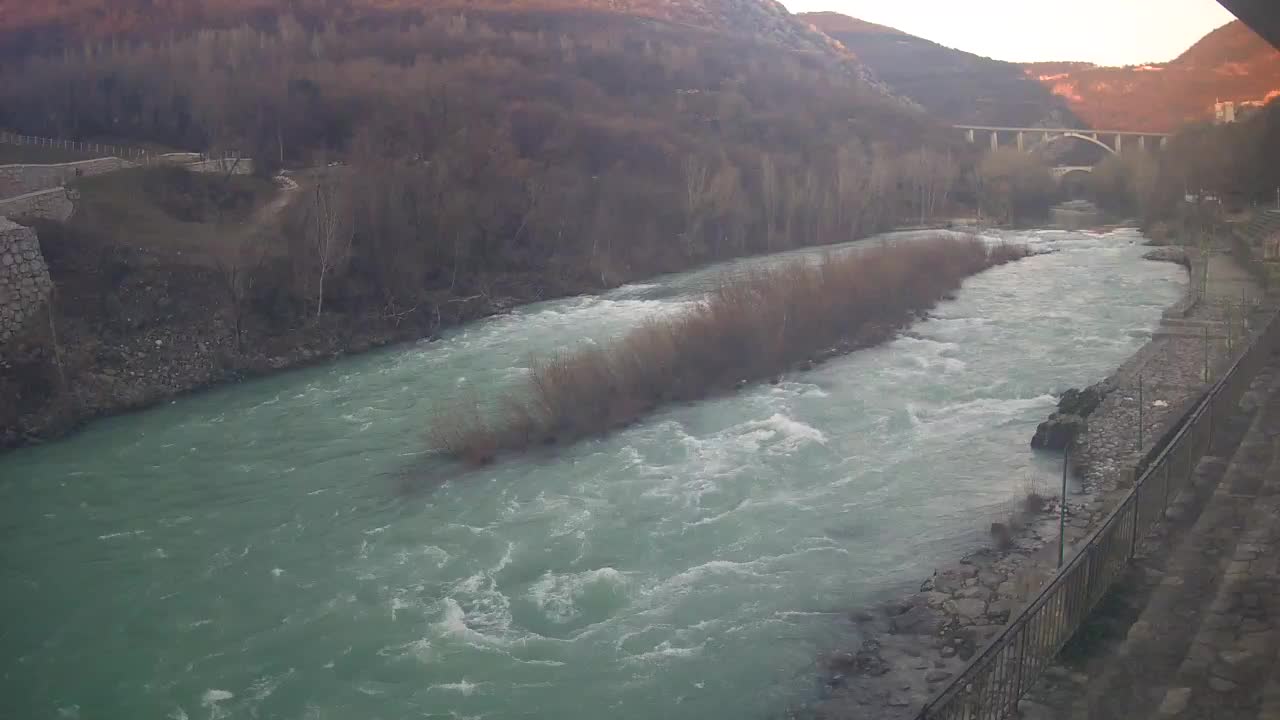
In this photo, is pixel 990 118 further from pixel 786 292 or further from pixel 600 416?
pixel 600 416

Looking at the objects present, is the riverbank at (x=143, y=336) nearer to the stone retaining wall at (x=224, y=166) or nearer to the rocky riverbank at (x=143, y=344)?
the rocky riverbank at (x=143, y=344)

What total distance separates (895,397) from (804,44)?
9707 cm

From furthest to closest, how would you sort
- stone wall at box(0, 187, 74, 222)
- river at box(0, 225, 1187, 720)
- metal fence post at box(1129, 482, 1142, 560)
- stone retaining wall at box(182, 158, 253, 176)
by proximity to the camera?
1. stone retaining wall at box(182, 158, 253, 176)
2. stone wall at box(0, 187, 74, 222)
3. river at box(0, 225, 1187, 720)
4. metal fence post at box(1129, 482, 1142, 560)

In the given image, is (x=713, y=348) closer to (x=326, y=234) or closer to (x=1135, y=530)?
(x=1135, y=530)

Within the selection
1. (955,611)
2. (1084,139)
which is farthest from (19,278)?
(1084,139)

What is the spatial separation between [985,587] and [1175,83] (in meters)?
48.4

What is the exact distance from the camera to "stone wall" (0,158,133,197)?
29.5 metres

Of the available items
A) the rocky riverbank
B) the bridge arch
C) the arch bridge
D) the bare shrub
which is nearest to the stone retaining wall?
the rocky riverbank

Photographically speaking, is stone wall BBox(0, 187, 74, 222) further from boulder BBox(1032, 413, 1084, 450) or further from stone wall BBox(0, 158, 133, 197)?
boulder BBox(1032, 413, 1084, 450)

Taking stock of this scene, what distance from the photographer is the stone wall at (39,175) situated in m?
29.5

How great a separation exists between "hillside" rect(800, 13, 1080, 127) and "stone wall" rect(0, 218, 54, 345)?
74968mm

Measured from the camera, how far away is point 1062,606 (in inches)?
291

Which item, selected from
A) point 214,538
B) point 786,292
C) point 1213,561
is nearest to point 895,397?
point 786,292

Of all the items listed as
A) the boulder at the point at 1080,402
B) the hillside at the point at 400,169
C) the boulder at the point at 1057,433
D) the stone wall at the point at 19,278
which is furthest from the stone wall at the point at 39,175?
the boulder at the point at 1080,402
